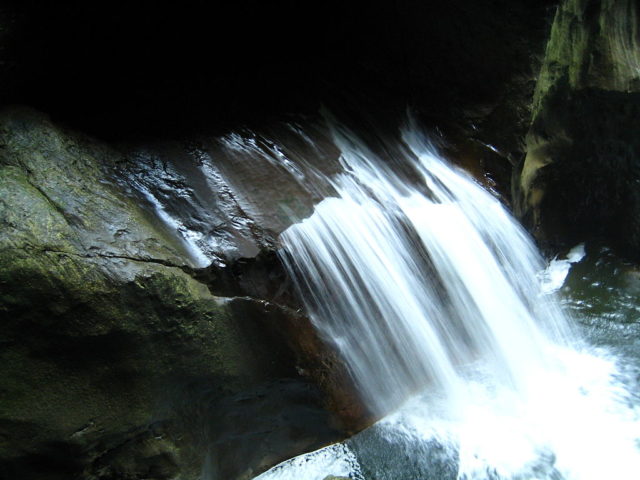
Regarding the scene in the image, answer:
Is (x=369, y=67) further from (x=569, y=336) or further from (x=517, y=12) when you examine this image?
(x=569, y=336)

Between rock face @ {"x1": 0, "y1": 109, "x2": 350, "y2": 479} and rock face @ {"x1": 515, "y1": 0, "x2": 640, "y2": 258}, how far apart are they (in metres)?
2.79

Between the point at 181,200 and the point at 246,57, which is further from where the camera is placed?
the point at 246,57

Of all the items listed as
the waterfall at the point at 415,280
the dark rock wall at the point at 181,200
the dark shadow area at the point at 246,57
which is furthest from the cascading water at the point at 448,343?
the dark shadow area at the point at 246,57

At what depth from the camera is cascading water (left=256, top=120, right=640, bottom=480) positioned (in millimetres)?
2881

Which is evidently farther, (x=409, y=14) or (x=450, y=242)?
(x=409, y=14)

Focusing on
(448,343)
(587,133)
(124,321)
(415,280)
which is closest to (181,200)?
(124,321)

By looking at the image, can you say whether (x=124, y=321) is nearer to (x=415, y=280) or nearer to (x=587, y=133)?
(x=415, y=280)

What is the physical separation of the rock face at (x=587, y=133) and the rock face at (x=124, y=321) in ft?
9.16

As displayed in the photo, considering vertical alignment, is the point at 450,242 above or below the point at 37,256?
below

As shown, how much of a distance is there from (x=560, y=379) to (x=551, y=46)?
2.70 meters

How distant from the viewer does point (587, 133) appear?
465 centimetres

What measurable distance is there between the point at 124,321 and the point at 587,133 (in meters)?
4.23

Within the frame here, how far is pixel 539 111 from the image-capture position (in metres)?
4.54

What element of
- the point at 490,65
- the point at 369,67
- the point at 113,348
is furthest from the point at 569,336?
the point at 113,348
